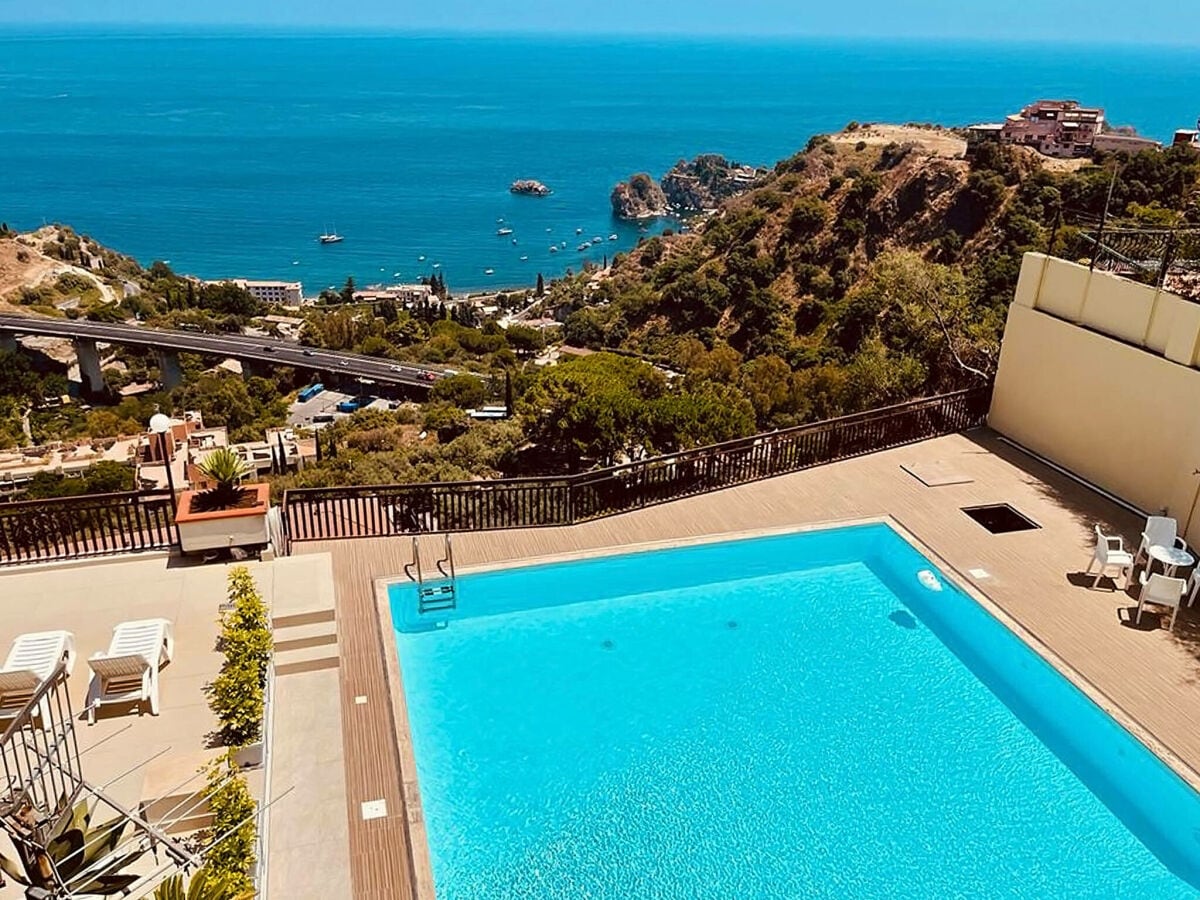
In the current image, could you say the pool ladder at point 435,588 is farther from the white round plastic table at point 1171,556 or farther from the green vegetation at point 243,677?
the white round plastic table at point 1171,556

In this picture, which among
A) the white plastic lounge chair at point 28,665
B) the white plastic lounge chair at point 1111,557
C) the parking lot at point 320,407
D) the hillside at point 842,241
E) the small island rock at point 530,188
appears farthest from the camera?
the small island rock at point 530,188

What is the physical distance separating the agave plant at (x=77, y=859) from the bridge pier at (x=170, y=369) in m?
71.3

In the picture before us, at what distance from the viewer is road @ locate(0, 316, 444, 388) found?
6372 cm

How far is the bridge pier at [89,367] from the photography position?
68438mm

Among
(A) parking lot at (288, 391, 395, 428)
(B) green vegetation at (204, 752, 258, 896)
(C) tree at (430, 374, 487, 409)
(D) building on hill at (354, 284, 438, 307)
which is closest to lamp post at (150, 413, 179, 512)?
(B) green vegetation at (204, 752, 258, 896)

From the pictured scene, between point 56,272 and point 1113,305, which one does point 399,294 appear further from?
point 1113,305

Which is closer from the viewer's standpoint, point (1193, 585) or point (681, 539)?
point (1193, 585)

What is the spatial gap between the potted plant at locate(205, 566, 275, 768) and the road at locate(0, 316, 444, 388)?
55.3 m

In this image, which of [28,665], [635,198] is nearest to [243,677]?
[28,665]

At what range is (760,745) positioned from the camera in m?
8.10

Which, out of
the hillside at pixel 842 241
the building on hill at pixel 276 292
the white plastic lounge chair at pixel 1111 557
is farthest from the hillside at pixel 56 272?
the white plastic lounge chair at pixel 1111 557

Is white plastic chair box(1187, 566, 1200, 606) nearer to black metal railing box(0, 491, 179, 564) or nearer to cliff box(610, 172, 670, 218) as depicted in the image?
black metal railing box(0, 491, 179, 564)

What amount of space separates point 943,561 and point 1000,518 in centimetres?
174

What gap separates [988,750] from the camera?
8125mm
